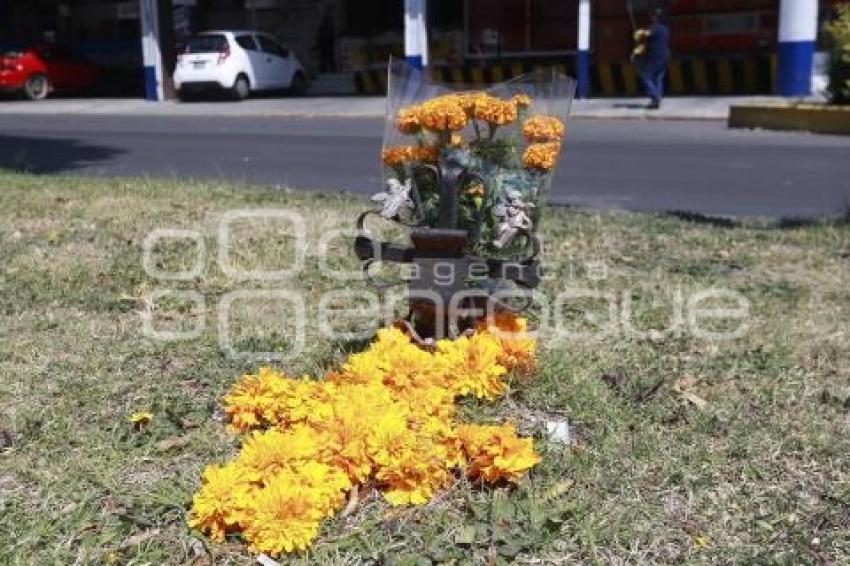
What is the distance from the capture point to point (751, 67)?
68.9 feet

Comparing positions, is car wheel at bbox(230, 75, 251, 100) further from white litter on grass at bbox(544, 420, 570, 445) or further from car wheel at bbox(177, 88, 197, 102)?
white litter on grass at bbox(544, 420, 570, 445)

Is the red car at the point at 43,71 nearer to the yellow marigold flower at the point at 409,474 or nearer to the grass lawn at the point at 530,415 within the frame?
the grass lawn at the point at 530,415

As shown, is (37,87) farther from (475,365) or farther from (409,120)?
(475,365)

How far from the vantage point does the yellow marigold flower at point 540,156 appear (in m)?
3.64

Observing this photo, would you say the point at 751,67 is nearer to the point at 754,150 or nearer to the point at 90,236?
the point at 754,150

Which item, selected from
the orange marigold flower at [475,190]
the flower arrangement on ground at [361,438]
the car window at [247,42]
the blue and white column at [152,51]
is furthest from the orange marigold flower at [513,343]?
the blue and white column at [152,51]

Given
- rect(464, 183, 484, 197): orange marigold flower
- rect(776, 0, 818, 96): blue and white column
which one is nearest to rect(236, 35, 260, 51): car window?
rect(776, 0, 818, 96): blue and white column

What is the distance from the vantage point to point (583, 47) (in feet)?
70.2

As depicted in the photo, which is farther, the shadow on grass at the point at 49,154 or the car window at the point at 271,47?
the car window at the point at 271,47

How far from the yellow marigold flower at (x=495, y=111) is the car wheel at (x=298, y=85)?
79.1 feet

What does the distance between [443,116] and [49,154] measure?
37.0 ft

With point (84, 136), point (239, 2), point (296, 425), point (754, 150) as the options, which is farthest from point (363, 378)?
point (239, 2)

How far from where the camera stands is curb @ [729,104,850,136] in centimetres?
1415

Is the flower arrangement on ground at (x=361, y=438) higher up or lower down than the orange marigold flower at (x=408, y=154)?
lower down
